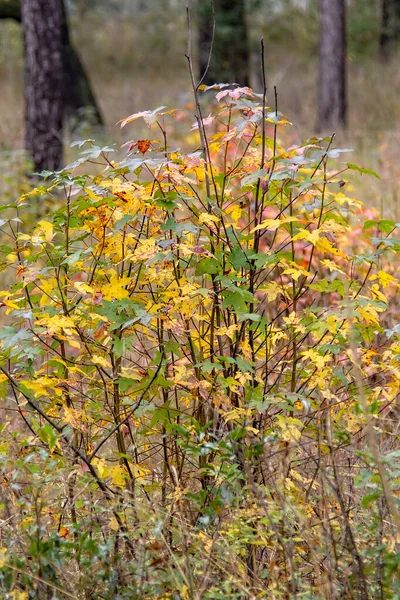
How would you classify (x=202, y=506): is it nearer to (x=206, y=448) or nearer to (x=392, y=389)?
(x=206, y=448)

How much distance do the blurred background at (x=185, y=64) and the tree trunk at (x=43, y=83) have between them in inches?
80.9

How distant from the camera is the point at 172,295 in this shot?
2504 millimetres

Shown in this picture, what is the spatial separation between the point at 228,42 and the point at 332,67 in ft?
6.91

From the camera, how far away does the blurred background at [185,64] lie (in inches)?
531

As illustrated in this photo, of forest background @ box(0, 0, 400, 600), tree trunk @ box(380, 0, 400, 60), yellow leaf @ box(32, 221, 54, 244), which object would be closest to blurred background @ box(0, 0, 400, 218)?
tree trunk @ box(380, 0, 400, 60)

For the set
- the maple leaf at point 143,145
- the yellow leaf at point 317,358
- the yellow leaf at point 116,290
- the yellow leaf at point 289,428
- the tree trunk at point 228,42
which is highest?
the tree trunk at point 228,42

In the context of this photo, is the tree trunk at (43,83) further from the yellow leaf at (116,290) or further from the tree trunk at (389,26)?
the tree trunk at (389,26)

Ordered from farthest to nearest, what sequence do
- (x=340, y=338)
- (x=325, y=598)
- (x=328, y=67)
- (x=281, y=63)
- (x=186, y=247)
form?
(x=281, y=63), (x=328, y=67), (x=340, y=338), (x=186, y=247), (x=325, y=598)

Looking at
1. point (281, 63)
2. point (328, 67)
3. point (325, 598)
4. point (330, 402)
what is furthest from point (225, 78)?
point (325, 598)

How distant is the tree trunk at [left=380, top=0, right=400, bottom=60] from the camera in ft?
71.8

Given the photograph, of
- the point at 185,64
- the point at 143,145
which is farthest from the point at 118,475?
the point at 185,64

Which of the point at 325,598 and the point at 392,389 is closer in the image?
the point at 325,598

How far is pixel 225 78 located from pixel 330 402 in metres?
12.3

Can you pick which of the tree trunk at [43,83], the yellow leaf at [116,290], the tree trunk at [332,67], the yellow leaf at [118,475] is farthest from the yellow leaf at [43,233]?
the tree trunk at [332,67]
